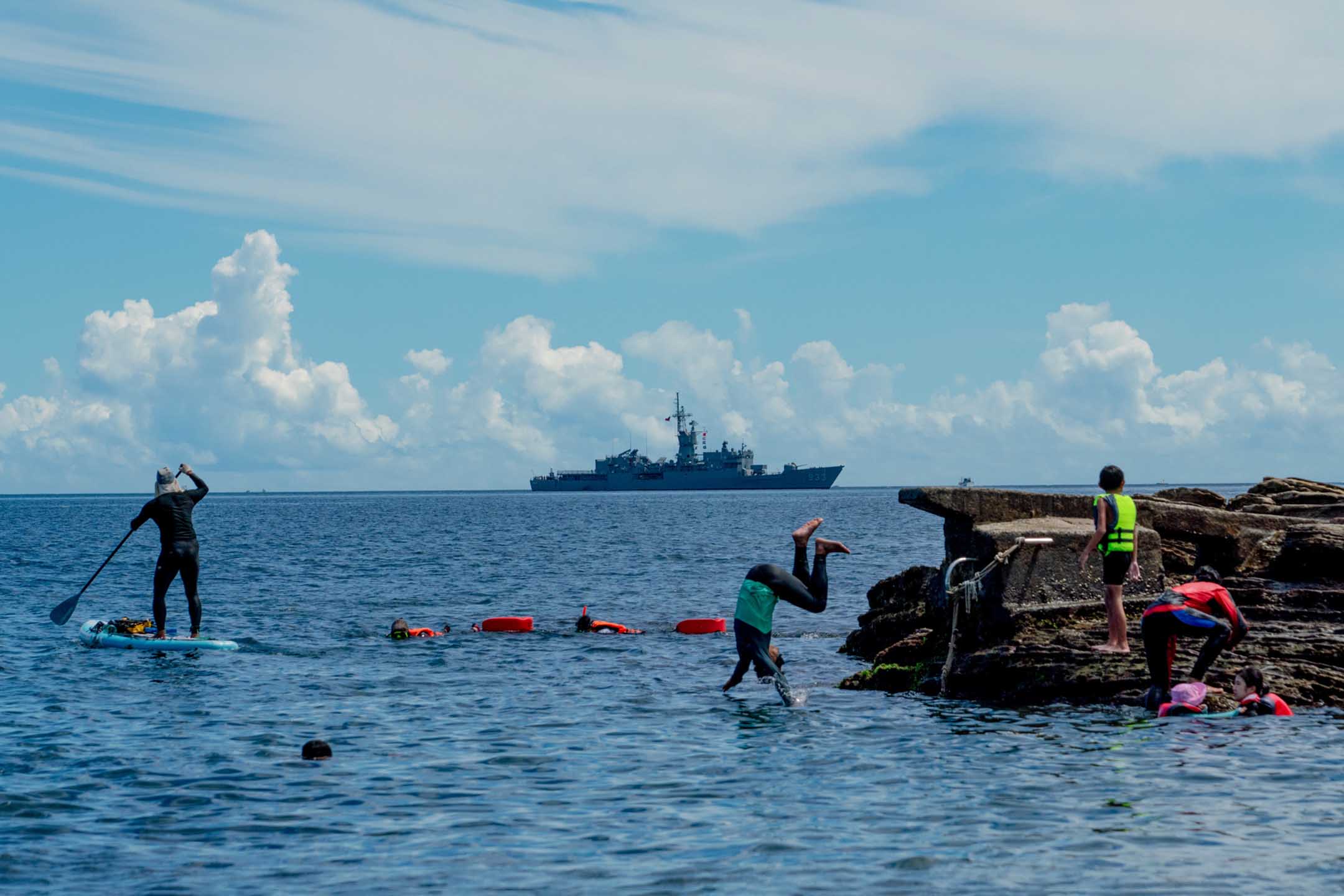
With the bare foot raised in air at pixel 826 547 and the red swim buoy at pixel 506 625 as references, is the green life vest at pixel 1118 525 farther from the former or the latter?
the red swim buoy at pixel 506 625

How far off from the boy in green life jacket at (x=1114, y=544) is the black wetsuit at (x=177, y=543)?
12.9 m

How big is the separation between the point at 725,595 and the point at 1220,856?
2255 centimetres

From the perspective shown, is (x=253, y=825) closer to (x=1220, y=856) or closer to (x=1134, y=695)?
(x=1220, y=856)

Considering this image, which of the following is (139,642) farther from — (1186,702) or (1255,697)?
(1255,697)

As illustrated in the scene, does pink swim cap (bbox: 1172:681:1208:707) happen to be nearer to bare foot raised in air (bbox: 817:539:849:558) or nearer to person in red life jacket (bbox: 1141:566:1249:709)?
person in red life jacket (bbox: 1141:566:1249:709)

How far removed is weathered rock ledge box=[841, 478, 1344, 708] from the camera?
12992mm

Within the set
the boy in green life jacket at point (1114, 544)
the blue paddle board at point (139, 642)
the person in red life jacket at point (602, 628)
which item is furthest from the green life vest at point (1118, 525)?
the blue paddle board at point (139, 642)

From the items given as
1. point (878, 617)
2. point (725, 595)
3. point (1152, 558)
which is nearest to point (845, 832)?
point (1152, 558)

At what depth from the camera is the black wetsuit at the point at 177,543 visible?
61.3ft

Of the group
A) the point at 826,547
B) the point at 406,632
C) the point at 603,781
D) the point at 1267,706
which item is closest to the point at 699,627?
the point at 406,632

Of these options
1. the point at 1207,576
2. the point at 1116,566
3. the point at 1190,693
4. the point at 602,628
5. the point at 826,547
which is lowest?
the point at 602,628

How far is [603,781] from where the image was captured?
10258 millimetres

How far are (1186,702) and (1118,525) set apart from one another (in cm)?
204

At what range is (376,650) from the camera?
19.9 metres
